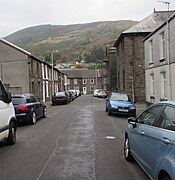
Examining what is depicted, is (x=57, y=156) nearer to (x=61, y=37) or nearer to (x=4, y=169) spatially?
(x=4, y=169)

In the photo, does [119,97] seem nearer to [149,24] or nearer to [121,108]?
[121,108]

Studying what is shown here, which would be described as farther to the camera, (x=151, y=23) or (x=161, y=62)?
(x=151, y=23)

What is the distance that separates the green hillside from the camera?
14312 cm

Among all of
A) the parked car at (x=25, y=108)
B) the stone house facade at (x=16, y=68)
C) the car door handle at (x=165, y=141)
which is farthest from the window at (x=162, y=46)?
the car door handle at (x=165, y=141)

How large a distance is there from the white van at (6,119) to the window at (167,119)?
16.0ft

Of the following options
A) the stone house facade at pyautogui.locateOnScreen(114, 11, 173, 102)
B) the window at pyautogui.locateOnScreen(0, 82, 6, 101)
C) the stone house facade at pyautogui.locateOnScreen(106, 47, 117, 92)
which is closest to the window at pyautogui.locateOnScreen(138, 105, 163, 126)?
the window at pyautogui.locateOnScreen(0, 82, 6, 101)

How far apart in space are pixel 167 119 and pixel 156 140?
0.37 meters

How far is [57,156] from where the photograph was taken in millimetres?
7832

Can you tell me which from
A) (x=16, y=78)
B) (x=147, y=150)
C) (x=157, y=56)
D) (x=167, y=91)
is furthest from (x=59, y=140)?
(x=16, y=78)

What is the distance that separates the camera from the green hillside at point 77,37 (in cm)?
14312

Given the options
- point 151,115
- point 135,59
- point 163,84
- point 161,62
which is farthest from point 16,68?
point 151,115

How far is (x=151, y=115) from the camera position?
580cm

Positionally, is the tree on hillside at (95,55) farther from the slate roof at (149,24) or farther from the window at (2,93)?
the window at (2,93)

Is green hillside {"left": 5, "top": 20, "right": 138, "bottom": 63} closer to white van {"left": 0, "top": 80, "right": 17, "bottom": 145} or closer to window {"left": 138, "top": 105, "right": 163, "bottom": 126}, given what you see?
white van {"left": 0, "top": 80, "right": 17, "bottom": 145}
